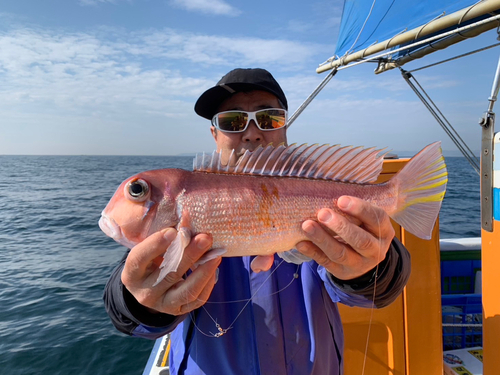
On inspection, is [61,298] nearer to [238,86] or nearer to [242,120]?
[242,120]

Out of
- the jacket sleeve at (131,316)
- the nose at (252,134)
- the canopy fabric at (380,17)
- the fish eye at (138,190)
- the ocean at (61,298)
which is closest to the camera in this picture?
the fish eye at (138,190)

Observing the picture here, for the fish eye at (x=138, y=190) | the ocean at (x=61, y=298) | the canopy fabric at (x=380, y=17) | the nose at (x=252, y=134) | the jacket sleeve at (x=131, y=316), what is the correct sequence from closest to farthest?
the fish eye at (x=138, y=190)
the jacket sleeve at (x=131, y=316)
the nose at (x=252, y=134)
the canopy fabric at (x=380, y=17)
the ocean at (x=61, y=298)

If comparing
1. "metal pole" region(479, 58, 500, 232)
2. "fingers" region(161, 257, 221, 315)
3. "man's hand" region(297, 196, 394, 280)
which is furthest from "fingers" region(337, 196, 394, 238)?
"metal pole" region(479, 58, 500, 232)

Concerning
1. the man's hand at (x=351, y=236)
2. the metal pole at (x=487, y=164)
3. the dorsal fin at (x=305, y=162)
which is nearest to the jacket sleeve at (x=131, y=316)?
the dorsal fin at (x=305, y=162)

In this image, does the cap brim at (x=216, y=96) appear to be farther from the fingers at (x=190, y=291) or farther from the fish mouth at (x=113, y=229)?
→ the fingers at (x=190, y=291)

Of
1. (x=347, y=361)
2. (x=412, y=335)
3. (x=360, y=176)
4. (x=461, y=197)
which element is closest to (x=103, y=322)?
(x=347, y=361)

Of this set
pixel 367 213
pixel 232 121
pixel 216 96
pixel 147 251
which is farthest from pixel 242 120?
pixel 147 251

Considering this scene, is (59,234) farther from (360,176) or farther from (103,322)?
(360,176)

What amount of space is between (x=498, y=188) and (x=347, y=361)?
8.15 feet

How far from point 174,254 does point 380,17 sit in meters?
7.80

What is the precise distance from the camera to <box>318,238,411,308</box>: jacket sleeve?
2238mm

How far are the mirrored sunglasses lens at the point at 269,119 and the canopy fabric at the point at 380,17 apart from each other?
4301mm

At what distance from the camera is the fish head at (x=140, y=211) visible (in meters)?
1.96

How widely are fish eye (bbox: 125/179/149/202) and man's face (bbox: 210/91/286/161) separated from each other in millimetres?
1310
